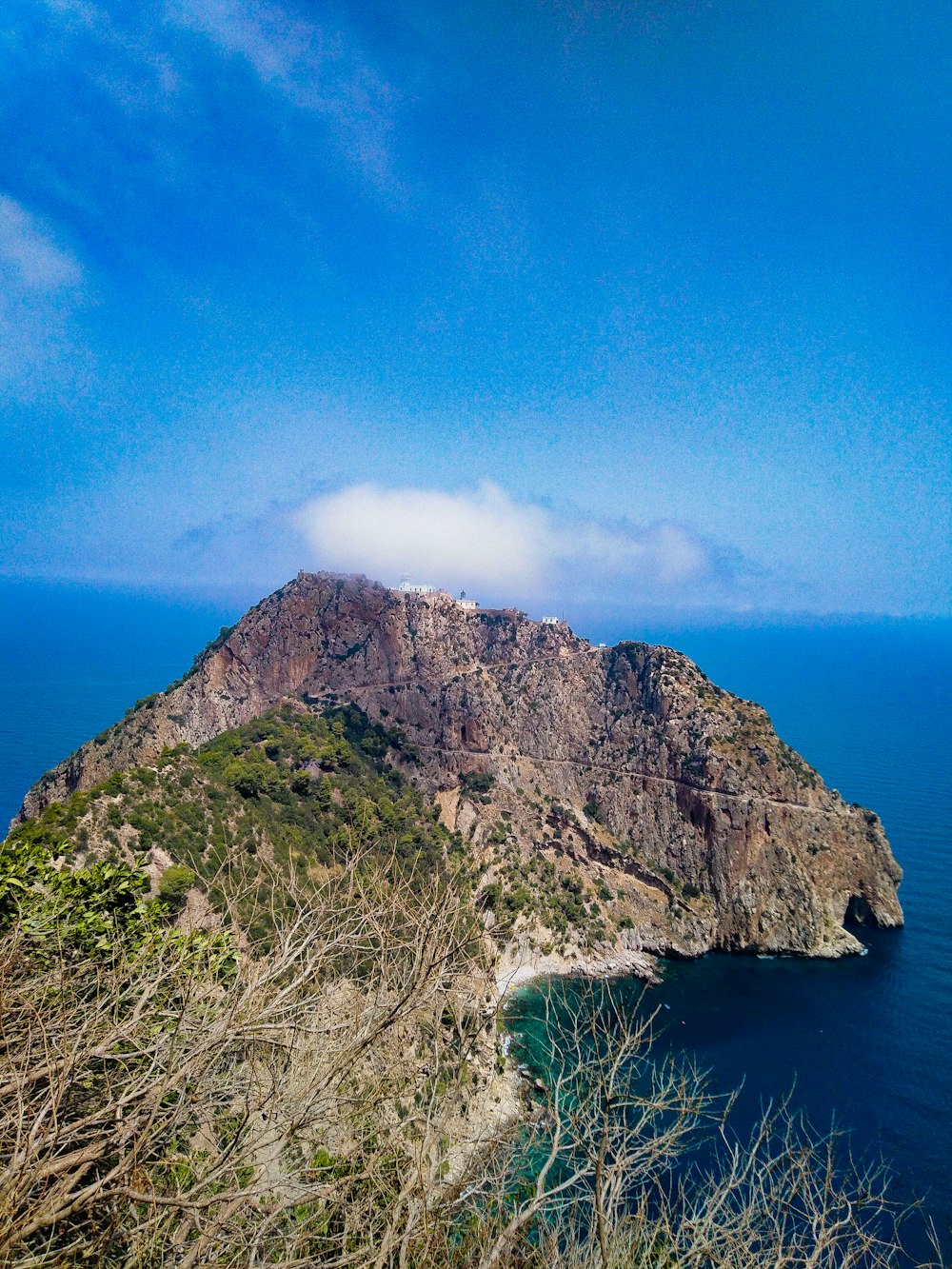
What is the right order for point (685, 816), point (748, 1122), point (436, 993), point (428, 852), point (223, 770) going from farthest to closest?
point (685, 816) < point (428, 852) < point (223, 770) < point (748, 1122) < point (436, 993)

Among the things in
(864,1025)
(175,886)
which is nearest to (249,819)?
(175,886)

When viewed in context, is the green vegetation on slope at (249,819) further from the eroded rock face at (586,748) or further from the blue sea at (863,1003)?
the blue sea at (863,1003)

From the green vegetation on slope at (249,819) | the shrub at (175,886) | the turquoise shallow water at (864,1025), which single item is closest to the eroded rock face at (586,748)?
the turquoise shallow water at (864,1025)

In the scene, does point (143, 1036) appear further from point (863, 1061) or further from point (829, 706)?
point (829, 706)

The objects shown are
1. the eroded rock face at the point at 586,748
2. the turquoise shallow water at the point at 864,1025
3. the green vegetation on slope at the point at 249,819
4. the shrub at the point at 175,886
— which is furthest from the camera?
the eroded rock face at the point at 586,748

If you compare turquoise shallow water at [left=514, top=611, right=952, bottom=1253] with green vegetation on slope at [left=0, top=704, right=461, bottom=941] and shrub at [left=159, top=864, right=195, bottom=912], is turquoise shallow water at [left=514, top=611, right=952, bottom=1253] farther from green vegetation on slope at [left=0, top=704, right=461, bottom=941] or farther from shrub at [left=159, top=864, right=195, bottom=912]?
shrub at [left=159, top=864, right=195, bottom=912]

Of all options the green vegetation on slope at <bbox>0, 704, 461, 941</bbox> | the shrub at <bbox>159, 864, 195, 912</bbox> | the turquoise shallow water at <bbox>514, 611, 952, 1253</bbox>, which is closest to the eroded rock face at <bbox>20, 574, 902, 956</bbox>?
the turquoise shallow water at <bbox>514, 611, 952, 1253</bbox>

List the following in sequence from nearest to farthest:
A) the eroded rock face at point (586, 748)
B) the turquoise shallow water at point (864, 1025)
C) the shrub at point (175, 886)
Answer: the shrub at point (175, 886), the turquoise shallow water at point (864, 1025), the eroded rock face at point (586, 748)

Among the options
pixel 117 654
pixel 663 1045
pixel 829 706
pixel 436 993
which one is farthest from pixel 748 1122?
pixel 117 654
